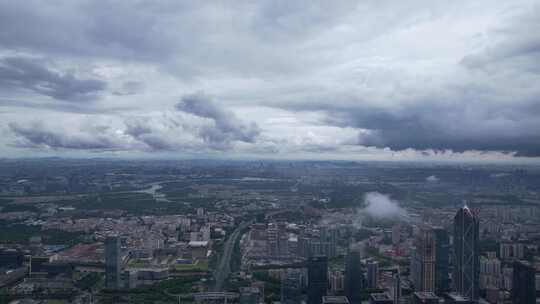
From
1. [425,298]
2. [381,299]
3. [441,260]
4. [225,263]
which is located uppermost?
[441,260]

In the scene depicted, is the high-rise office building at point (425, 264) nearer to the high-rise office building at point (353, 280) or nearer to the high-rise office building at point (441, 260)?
the high-rise office building at point (441, 260)

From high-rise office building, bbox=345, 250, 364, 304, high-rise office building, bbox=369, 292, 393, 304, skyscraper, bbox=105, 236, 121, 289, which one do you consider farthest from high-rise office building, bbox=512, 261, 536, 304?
skyscraper, bbox=105, 236, 121, 289

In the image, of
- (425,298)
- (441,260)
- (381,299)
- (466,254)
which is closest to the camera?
(425,298)

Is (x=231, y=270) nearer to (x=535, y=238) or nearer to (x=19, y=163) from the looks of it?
(x=535, y=238)

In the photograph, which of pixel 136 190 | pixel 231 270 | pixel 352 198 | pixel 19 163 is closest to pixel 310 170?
pixel 352 198

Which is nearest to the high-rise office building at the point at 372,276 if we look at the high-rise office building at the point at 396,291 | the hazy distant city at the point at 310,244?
the hazy distant city at the point at 310,244

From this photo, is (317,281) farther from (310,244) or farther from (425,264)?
(310,244)

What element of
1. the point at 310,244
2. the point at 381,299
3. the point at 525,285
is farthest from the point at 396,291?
the point at 310,244
